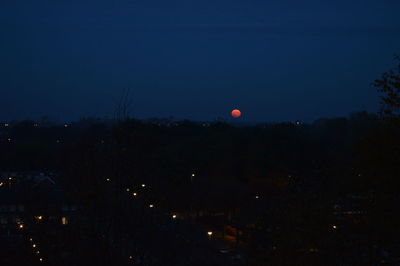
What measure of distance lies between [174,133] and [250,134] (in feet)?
17.6

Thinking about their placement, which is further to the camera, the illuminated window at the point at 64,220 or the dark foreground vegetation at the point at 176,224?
the illuminated window at the point at 64,220

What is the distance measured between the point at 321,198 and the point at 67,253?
282cm

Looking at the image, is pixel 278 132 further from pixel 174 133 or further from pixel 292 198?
pixel 292 198

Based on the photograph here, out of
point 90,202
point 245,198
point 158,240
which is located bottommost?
point 245,198

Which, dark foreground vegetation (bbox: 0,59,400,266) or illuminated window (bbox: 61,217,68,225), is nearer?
dark foreground vegetation (bbox: 0,59,400,266)

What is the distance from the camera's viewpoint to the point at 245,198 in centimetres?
1683

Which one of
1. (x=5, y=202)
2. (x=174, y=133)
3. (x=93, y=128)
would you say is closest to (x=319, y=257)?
(x=93, y=128)

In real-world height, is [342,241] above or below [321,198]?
below

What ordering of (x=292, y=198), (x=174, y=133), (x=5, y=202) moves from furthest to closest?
(x=174, y=133)
(x=5, y=202)
(x=292, y=198)

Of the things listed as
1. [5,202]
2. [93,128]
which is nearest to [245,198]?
[5,202]

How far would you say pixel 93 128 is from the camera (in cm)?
610

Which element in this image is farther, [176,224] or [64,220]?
[176,224]

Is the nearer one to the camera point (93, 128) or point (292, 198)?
point (292, 198)

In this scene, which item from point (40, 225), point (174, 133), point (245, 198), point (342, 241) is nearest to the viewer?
point (342, 241)
